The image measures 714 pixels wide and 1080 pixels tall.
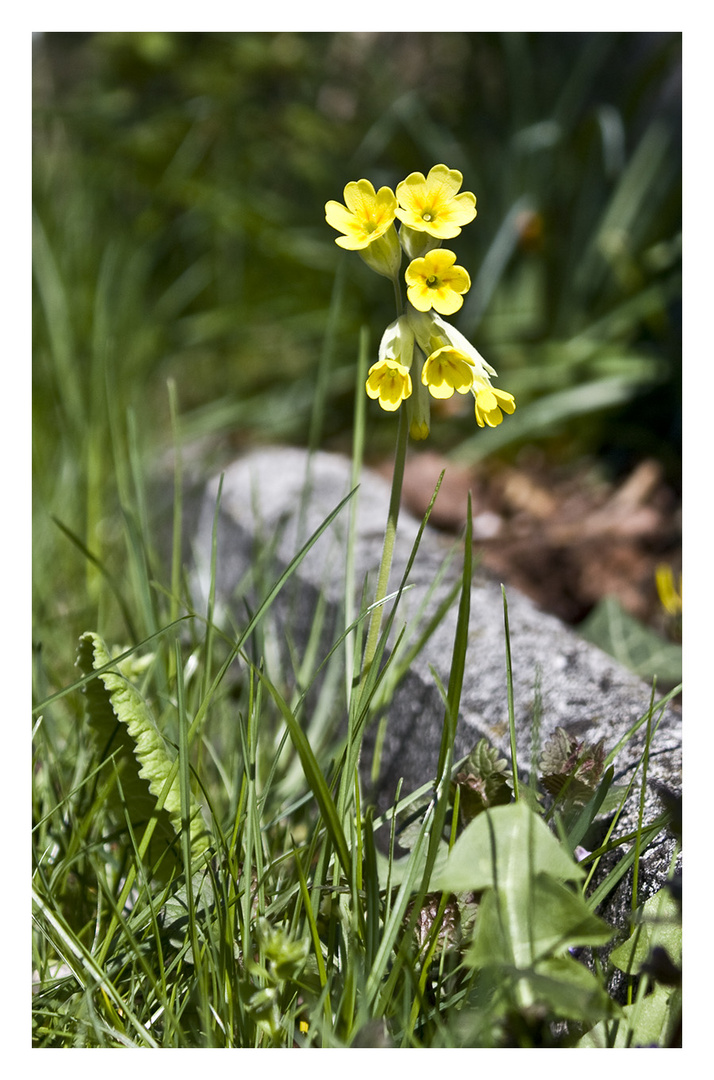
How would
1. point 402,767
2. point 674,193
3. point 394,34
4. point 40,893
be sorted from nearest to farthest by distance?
point 40,893
point 402,767
point 674,193
point 394,34

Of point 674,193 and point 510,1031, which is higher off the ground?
point 674,193

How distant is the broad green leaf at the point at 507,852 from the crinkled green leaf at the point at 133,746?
324mm

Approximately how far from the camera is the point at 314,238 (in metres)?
2.37

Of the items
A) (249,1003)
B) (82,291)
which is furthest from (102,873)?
(82,291)

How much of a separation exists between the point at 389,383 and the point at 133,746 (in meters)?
0.51

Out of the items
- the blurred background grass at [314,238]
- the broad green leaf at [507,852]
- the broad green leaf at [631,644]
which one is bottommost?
the broad green leaf at [507,852]

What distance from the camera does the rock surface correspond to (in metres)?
0.90

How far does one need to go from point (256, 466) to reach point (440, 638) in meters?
0.77

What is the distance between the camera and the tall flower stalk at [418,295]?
0.71m

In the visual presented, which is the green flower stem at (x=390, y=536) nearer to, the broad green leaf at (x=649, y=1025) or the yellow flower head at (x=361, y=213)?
the yellow flower head at (x=361, y=213)

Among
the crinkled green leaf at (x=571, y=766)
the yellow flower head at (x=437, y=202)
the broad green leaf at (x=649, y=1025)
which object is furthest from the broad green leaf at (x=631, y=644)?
the yellow flower head at (x=437, y=202)

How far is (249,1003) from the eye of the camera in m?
0.72

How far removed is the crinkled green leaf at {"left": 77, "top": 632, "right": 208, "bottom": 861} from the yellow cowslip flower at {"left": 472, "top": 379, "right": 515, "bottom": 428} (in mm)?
451

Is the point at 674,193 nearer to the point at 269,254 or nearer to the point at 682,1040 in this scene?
the point at 269,254
